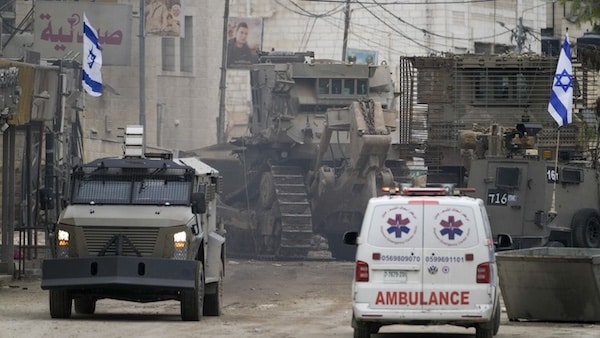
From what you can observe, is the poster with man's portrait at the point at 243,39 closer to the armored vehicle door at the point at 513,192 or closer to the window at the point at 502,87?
the window at the point at 502,87

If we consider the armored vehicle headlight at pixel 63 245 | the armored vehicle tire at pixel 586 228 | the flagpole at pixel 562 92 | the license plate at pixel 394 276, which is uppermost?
the flagpole at pixel 562 92

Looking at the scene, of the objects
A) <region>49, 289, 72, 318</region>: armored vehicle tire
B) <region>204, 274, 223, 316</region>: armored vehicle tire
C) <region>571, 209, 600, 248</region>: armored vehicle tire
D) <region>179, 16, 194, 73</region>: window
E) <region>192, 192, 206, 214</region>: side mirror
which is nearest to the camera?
<region>49, 289, 72, 318</region>: armored vehicle tire

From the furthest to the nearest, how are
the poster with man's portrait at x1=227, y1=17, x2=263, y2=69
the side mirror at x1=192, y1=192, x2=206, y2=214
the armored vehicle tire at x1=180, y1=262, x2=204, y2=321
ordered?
the poster with man's portrait at x1=227, y1=17, x2=263, y2=69 → the side mirror at x1=192, y1=192, x2=206, y2=214 → the armored vehicle tire at x1=180, y1=262, x2=204, y2=321

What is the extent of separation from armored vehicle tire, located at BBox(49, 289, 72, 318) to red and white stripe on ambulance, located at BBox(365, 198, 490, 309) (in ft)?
17.9

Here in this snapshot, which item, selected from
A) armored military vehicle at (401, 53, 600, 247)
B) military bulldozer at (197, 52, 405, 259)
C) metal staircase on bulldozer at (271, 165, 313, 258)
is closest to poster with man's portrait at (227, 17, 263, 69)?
military bulldozer at (197, 52, 405, 259)

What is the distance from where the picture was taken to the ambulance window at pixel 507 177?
28641mm

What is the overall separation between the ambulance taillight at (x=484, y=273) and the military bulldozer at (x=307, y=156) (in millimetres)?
19865

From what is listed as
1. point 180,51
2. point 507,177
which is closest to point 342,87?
point 507,177

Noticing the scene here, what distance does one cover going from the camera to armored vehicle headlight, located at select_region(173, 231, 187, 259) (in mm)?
20375

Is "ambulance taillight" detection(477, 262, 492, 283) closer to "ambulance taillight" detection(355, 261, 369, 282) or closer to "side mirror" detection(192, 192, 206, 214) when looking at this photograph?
"ambulance taillight" detection(355, 261, 369, 282)

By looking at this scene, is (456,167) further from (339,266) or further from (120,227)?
(120,227)

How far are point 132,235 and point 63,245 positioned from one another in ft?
2.96

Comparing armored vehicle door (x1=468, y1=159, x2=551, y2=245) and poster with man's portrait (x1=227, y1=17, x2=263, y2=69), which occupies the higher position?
poster with man's portrait (x1=227, y1=17, x2=263, y2=69)

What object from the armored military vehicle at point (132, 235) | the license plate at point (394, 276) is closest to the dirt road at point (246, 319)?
the armored military vehicle at point (132, 235)
